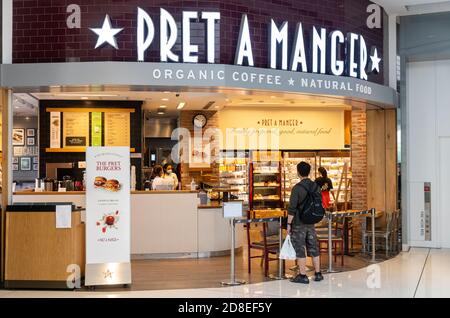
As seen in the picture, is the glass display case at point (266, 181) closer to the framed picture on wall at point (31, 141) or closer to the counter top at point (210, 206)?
the counter top at point (210, 206)

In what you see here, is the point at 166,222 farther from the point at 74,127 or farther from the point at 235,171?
the point at 235,171

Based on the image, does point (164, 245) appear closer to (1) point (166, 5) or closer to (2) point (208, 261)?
(2) point (208, 261)

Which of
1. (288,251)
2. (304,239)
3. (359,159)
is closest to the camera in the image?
(288,251)

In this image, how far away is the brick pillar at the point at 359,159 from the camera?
11414mm

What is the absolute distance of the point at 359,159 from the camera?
1153 cm

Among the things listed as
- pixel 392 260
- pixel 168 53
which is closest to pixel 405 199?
pixel 392 260

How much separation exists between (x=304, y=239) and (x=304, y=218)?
308 mm

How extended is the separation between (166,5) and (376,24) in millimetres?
4046

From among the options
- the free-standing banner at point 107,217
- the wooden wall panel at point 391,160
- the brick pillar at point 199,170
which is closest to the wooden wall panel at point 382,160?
the wooden wall panel at point 391,160

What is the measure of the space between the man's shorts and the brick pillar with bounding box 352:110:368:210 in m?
3.80

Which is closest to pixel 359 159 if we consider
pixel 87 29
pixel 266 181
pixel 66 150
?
pixel 266 181

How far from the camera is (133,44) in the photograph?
812cm

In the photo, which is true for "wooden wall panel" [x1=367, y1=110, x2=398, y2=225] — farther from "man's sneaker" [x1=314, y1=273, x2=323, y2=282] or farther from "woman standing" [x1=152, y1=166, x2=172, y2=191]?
"woman standing" [x1=152, y1=166, x2=172, y2=191]

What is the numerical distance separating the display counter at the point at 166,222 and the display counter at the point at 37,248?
219 centimetres
